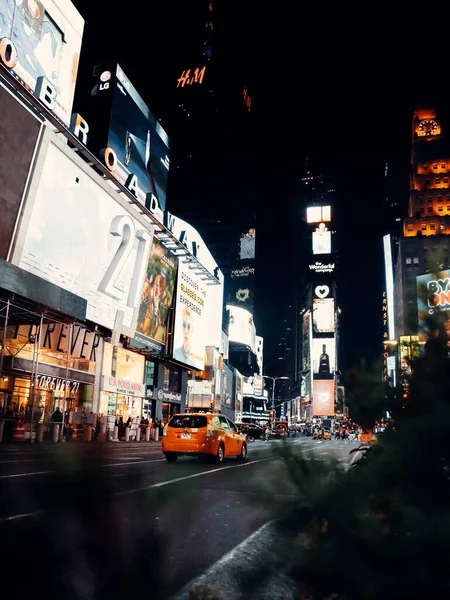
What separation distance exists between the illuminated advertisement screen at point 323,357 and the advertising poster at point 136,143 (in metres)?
116

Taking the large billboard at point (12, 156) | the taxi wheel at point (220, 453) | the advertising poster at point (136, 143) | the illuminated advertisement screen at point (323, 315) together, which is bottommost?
the taxi wheel at point (220, 453)

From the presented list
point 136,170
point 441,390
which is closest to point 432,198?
point 136,170

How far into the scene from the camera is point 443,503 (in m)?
1.54

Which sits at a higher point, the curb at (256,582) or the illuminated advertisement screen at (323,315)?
the illuminated advertisement screen at (323,315)

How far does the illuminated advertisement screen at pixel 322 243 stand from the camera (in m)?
174

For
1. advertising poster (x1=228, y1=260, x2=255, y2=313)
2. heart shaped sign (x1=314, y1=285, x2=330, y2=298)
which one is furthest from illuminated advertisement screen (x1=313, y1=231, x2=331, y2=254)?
advertising poster (x1=228, y1=260, x2=255, y2=313)

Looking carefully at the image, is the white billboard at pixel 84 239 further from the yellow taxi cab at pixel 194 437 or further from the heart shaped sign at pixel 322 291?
the heart shaped sign at pixel 322 291

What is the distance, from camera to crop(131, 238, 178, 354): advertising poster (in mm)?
35656

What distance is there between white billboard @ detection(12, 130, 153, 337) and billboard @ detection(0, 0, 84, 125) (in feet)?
14.3

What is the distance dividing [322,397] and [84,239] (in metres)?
131

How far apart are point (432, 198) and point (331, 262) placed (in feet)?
212

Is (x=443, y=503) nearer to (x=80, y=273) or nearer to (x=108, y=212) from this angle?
(x=80, y=273)

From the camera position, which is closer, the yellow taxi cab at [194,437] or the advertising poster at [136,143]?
the yellow taxi cab at [194,437]

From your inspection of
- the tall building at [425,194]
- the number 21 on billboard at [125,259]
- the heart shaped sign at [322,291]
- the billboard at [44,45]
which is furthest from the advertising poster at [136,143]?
the heart shaped sign at [322,291]
